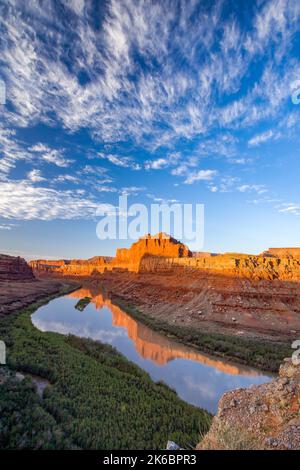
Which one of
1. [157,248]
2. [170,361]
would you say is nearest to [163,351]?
[170,361]

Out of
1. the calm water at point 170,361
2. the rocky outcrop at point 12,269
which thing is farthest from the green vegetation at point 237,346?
the rocky outcrop at point 12,269

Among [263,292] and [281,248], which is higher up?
[281,248]

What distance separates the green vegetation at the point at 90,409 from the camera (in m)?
7.49

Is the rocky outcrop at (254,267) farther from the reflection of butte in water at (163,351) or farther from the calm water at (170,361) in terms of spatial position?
the reflection of butte in water at (163,351)

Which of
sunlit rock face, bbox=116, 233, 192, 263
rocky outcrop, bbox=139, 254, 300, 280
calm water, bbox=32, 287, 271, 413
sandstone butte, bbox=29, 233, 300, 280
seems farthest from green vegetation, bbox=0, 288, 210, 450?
sunlit rock face, bbox=116, 233, 192, 263

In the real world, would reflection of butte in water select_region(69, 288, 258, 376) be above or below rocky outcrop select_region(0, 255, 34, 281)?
below

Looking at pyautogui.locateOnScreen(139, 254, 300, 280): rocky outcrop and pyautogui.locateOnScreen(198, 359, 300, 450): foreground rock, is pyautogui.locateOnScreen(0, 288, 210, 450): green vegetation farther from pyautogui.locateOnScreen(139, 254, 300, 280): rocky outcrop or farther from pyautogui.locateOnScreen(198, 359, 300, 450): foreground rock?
pyautogui.locateOnScreen(139, 254, 300, 280): rocky outcrop

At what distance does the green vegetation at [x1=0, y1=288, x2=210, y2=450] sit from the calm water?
1873mm

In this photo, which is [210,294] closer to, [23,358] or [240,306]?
[240,306]

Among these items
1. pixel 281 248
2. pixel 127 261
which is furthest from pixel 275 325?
pixel 127 261

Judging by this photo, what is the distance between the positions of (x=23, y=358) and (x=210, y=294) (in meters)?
29.5

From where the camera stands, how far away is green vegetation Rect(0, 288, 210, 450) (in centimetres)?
749

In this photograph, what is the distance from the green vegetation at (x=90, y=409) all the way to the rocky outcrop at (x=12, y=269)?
64.7 metres
